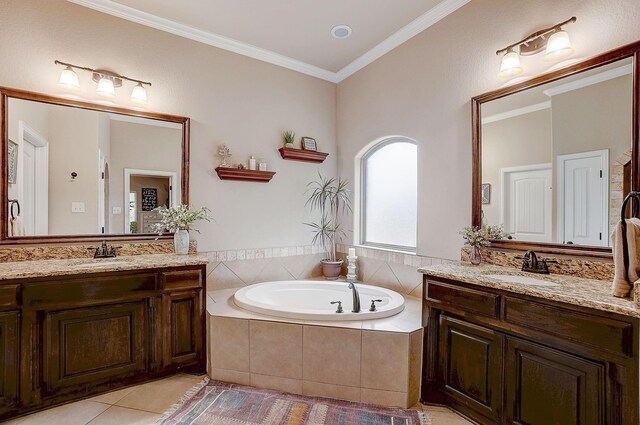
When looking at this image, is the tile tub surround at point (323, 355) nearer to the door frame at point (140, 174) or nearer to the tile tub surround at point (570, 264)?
the tile tub surround at point (570, 264)

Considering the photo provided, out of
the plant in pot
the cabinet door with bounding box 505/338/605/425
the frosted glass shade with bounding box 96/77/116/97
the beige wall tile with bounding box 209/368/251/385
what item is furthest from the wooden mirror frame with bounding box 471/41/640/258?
the frosted glass shade with bounding box 96/77/116/97

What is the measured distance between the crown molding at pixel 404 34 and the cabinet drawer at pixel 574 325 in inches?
91.3

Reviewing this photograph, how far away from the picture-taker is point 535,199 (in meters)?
2.12

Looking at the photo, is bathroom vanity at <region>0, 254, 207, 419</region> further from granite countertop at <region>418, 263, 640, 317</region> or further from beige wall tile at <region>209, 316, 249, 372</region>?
granite countertop at <region>418, 263, 640, 317</region>

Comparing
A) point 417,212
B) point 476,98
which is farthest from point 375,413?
point 476,98

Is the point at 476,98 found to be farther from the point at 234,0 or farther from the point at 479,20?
the point at 234,0

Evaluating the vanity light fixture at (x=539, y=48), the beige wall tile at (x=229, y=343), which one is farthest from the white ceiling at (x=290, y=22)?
the beige wall tile at (x=229, y=343)

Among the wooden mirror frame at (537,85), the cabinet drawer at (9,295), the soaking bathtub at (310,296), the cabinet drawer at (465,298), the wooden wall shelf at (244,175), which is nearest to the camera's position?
the wooden mirror frame at (537,85)

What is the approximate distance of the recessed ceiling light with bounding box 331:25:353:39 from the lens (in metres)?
2.94

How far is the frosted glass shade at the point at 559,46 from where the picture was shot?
1923 mm

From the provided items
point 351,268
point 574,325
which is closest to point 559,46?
point 574,325

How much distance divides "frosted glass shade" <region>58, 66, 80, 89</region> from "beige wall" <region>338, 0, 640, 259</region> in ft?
8.75

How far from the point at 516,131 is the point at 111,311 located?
311cm

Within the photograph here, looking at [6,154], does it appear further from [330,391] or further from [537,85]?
[537,85]
